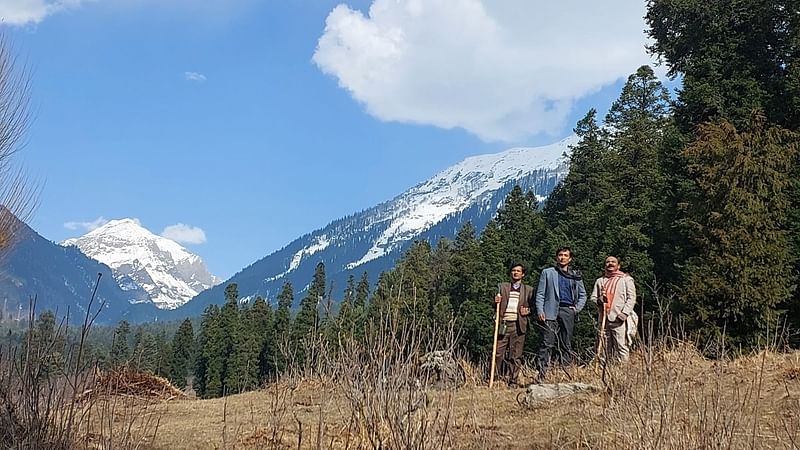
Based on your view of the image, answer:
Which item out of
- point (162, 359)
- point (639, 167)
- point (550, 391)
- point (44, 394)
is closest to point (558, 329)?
point (550, 391)

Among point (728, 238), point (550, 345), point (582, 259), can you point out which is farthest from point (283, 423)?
point (582, 259)

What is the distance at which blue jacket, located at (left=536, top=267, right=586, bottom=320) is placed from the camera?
9305 mm

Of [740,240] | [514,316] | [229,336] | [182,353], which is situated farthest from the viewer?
[182,353]

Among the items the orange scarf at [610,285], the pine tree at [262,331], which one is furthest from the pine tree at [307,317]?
the pine tree at [262,331]

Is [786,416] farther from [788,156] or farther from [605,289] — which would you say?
[788,156]

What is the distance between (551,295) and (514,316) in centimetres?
61

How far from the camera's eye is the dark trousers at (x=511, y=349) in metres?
9.63

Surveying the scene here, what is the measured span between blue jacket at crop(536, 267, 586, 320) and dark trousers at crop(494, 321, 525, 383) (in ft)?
1.57

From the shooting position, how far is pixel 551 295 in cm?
932

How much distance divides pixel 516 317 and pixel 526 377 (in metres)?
1.01

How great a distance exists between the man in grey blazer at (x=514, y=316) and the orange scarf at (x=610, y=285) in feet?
3.32

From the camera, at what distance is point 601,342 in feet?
21.0

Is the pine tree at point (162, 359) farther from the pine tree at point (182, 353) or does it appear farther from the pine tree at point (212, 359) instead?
the pine tree at point (212, 359)

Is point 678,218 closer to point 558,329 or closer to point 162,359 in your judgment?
point 558,329
